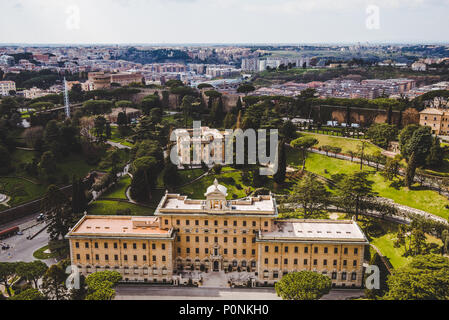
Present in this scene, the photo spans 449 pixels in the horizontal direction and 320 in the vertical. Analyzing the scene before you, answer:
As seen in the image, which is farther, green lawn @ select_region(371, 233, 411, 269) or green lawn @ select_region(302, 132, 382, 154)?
green lawn @ select_region(302, 132, 382, 154)

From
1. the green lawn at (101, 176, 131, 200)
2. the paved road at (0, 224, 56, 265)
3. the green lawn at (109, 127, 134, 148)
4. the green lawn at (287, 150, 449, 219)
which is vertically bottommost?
the paved road at (0, 224, 56, 265)

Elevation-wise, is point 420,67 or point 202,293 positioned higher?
point 420,67

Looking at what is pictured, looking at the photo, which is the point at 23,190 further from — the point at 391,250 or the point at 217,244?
the point at 391,250

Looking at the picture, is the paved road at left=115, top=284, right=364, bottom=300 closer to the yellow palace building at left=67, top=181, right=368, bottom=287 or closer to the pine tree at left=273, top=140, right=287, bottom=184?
the yellow palace building at left=67, top=181, right=368, bottom=287

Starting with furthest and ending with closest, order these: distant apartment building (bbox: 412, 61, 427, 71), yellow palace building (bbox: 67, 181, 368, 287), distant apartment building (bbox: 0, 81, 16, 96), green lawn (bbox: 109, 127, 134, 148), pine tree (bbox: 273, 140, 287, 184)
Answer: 1. distant apartment building (bbox: 412, 61, 427, 71)
2. distant apartment building (bbox: 0, 81, 16, 96)
3. green lawn (bbox: 109, 127, 134, 148)
4. pine tree (bbox: 273, 140, 287, 184)
5. yellow palace building (bbox: 67, 181, 368, 287)

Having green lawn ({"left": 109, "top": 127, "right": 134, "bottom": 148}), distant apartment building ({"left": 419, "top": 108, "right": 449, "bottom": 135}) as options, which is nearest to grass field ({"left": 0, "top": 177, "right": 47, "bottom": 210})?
green lawn ({"left": 109, "top": 127, "right": 134, "bottom": 148})

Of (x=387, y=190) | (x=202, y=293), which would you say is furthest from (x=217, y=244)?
(x=387, y=190)
